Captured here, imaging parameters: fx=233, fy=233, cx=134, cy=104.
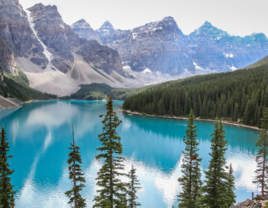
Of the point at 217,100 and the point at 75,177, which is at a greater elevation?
the point at 217,100

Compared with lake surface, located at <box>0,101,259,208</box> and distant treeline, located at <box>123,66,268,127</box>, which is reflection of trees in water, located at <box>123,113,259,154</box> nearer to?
lake surface, located at <box>0,101,259,208</box>

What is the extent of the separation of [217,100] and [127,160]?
5998cm

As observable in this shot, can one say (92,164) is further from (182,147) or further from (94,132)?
(94,132)

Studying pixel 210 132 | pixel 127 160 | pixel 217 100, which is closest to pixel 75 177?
pixel 127 160

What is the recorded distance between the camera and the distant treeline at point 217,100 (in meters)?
73.4

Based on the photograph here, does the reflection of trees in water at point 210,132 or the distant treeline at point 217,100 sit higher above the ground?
the distant treeline at point 217,100

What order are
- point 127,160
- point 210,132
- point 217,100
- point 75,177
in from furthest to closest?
point 217,100 → point 210,132 → point 127,160 → point 75,177

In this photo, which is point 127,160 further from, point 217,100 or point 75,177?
point 217,100

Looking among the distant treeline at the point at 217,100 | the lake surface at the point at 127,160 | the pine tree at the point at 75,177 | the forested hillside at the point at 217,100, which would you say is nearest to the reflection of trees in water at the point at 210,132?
the lake surface at the point at 127,160

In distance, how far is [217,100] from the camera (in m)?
88.1

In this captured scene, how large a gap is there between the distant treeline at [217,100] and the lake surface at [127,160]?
9141mm

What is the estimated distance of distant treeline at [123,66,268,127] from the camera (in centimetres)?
7337

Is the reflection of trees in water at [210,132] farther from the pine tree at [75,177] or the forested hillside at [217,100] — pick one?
the pine tree at [75,177]

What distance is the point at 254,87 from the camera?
81875 mm
